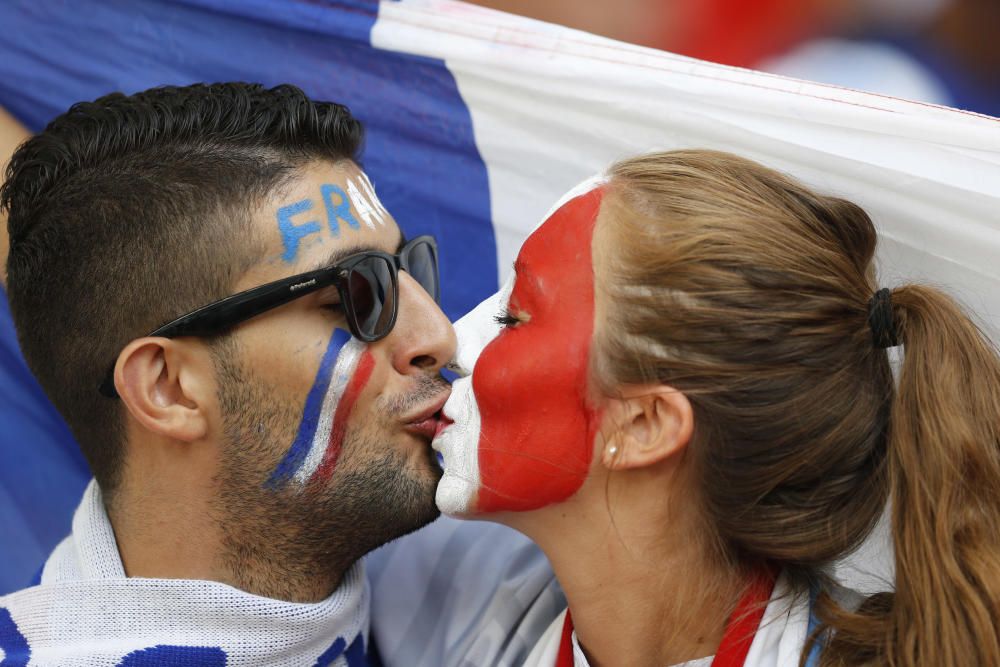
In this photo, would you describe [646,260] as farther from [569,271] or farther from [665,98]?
[665,98]

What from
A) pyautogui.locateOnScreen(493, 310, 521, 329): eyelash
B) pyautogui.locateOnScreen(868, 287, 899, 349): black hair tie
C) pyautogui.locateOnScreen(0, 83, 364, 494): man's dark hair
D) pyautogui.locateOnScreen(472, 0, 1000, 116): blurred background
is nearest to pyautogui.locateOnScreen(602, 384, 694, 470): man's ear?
pyautogui.locateOnScreen(493, 310, 521, 329): eyelash

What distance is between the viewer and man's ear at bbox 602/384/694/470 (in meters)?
1.66

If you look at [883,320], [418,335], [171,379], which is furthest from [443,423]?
[883,320]

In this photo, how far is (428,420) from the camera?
203 cm

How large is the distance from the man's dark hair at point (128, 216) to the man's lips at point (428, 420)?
17.7 inches

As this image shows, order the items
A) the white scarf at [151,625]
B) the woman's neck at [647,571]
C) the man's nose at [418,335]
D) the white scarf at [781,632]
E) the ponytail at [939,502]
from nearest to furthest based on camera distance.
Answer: the ponytail at [939,502] → the white scarf at [781,632] → the woman's neck at [647,571] → the white scarf at [151,625] → the man's nose at [418,335]

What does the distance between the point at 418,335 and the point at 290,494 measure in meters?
0.41

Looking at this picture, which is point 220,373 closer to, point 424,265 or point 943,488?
point 424,265

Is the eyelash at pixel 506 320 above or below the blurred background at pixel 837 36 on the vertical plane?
below

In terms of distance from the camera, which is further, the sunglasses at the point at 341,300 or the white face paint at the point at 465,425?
the sunglasses at the point at 341,300

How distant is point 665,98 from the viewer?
215cm

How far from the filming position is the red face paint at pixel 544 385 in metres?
1.72

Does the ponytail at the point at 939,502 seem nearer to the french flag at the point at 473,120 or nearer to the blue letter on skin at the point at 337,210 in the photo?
the french flag at the point at 473,120

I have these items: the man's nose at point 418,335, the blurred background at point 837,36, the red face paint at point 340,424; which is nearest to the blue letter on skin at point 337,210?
the man's nose at point 418,335
